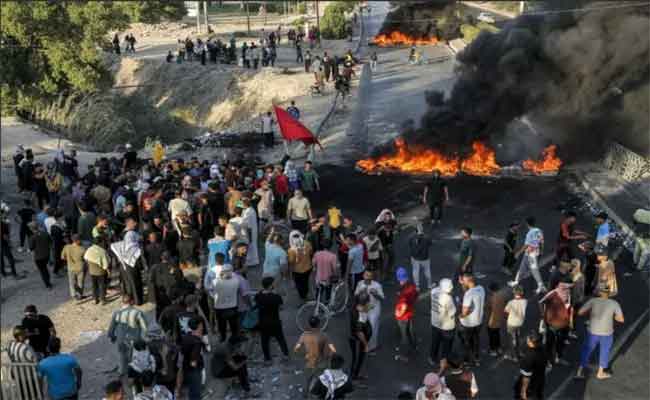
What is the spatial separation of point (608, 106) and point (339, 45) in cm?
2575

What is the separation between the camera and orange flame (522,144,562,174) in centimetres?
1889

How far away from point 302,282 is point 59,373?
14.5ft

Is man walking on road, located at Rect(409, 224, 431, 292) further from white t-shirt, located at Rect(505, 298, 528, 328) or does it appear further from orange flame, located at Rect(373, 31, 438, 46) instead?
orange flame, located at Rect(373, 31, 438, 46)

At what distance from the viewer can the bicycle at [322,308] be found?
1062 centimetres

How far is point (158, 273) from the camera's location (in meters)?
9.96

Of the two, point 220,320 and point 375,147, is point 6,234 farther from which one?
point 375,147

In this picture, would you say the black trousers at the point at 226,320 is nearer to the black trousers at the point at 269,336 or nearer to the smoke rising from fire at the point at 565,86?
the black trousers at the point at 269,336

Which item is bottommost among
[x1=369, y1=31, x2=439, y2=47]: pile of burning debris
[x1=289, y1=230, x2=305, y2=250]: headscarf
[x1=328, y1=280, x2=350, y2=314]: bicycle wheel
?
[x1=328, y1=280, x2=350, y2=314]: bicycle wheel

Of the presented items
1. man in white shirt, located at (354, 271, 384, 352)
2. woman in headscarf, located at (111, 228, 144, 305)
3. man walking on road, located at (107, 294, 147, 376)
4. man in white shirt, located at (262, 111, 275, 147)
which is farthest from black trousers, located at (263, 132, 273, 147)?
man walking on road, located at (107, 294, 147, 376)

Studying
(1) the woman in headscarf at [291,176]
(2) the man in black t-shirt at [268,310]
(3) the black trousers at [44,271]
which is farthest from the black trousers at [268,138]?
(2) the man in black t-shirt at [268,310]

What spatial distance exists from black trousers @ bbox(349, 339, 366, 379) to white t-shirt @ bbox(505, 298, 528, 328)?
6.65 ft

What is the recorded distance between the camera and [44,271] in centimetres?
1237

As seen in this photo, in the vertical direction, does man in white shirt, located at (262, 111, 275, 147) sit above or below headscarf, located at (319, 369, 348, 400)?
above

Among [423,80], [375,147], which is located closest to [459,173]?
[375,147]
